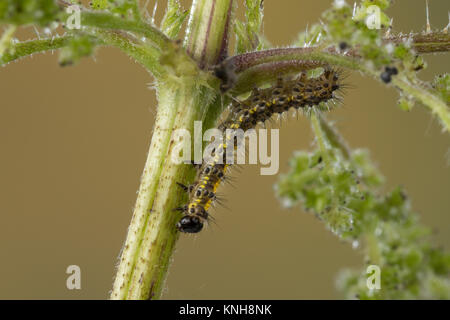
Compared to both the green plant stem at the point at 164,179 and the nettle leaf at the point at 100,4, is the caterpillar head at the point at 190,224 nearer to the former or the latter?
the green plant stem at the point at 164,179

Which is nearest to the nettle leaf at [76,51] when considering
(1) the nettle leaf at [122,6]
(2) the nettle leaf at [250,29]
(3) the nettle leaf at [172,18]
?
(1) the nettle leaf at [122,6]

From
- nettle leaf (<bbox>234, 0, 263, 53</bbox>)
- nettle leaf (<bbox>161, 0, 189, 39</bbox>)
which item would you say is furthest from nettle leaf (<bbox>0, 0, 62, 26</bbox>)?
nettle leaf (<bbox>234, 0, 263, 53</bbox>)

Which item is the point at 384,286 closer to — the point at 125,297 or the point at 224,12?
the point at 125,297

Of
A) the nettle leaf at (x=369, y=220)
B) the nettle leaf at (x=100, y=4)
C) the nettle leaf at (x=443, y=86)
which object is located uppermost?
the nettle leaf at (x=100, y=4)

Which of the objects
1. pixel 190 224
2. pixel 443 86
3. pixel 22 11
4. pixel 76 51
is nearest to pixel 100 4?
pixel 76 51

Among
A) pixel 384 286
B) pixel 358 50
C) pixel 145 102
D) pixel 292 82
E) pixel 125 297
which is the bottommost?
pixel 125 297

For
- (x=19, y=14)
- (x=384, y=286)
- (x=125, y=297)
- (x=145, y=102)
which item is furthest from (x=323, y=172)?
(x=145, y=102)
